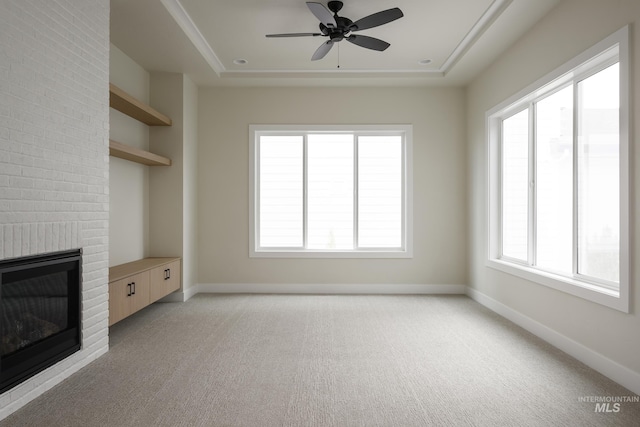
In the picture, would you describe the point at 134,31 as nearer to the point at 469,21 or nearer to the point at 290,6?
the point at 290,6

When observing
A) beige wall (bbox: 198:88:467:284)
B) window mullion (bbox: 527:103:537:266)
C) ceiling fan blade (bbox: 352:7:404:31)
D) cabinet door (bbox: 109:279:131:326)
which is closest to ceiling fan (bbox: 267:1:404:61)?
ceiling fan blade (bbox: 352:7:404:31)

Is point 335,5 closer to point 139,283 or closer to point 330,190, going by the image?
point 330,190

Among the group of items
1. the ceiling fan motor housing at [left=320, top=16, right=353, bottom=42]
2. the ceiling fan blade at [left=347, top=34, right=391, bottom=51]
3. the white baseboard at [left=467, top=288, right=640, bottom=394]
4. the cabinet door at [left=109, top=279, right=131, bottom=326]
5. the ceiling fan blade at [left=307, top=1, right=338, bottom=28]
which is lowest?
the white baseboard at [left=467, top=288, right=640, bottom=394]

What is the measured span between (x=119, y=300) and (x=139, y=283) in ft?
1.23

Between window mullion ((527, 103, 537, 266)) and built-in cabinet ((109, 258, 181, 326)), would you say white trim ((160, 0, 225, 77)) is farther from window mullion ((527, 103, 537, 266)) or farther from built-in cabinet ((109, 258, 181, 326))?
window mullion ((527, 103, 537, 266))

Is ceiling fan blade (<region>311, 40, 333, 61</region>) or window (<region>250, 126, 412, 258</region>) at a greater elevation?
ceiling fan blade (<region>311, 40, 333, 61</region>)

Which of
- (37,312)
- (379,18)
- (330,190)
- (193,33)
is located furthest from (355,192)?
(37,312)

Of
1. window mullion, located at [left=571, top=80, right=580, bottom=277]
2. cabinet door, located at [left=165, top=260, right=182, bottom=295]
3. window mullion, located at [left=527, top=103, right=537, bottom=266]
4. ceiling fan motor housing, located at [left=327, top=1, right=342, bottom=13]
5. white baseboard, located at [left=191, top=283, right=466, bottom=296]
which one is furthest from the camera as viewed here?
white baseboard, located at [left=191, top=283, right=466, bottom=296]

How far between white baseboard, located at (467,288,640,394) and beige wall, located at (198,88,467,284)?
1248 mm

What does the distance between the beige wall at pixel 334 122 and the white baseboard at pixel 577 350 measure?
1248 millimetres

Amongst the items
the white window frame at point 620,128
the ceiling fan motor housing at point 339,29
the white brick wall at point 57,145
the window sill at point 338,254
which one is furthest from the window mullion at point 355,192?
the white brick wall at point 57,145

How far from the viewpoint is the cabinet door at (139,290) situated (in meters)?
3.80

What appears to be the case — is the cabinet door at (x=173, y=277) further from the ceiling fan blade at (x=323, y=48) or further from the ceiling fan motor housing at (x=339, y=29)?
the ceiling fan motor housing at (x=339, y=29)

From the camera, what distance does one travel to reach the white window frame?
8.46ft
